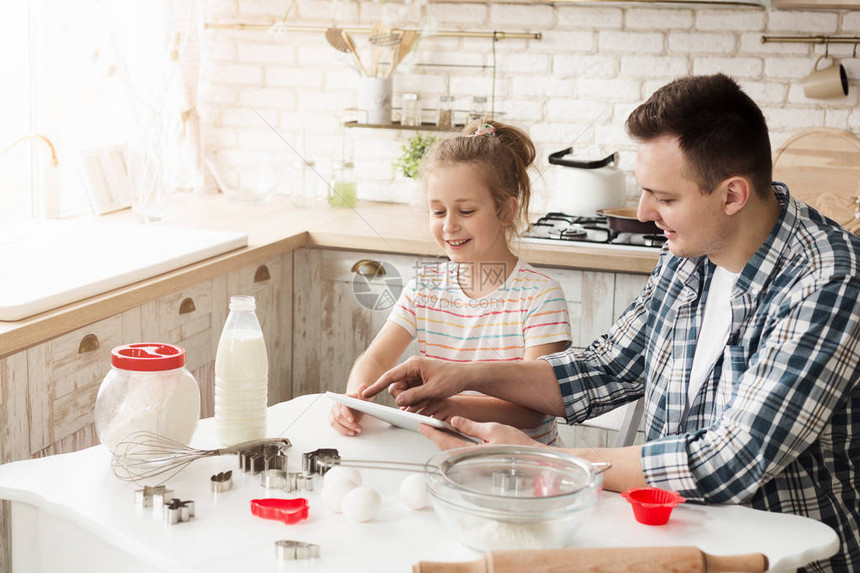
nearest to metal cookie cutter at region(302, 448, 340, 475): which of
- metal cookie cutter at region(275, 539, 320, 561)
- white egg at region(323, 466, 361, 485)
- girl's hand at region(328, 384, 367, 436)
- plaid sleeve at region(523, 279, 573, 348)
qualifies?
white egg at region(323, 466, 361, 485)

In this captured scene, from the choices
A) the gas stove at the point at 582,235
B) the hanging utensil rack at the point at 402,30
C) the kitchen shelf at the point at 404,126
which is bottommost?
the gas stove at the point at 582,235

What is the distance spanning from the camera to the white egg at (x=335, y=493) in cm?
121

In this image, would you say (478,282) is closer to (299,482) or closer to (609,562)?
(299,482)

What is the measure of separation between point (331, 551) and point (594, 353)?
0.82 metres

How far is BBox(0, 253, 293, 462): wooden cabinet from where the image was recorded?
186cm

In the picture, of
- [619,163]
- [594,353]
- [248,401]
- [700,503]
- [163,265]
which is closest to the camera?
[700,503]

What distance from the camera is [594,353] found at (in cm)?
180

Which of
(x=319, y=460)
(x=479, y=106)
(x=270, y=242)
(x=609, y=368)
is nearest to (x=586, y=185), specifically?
(x=479, y=106)

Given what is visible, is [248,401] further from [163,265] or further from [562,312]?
[163,265]

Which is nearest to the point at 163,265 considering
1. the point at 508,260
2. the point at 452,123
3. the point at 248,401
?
the point at 508,260

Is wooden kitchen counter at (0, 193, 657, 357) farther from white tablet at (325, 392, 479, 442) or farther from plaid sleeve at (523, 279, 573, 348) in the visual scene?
white tablet at (325, 392, 479, 442)

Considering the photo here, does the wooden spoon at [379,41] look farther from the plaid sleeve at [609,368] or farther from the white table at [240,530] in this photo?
the white table at [240,530]

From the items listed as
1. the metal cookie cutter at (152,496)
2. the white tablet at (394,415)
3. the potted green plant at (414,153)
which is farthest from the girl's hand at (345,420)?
the potted green plant at (414,153)

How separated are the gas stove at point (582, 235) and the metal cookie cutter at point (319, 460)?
1230 mm
